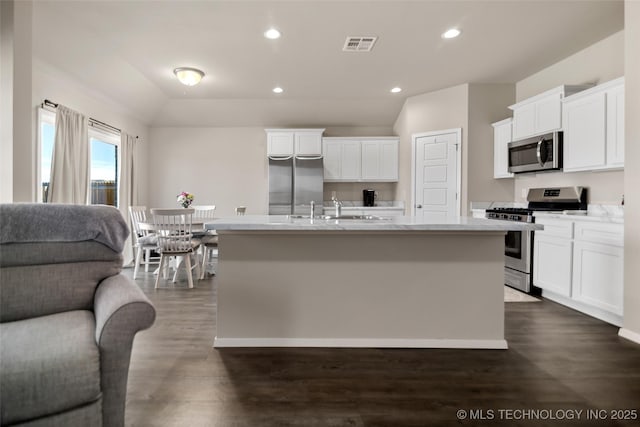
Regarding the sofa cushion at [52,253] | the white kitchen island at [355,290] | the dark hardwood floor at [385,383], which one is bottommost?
the dark hardwood floor at [385,383]

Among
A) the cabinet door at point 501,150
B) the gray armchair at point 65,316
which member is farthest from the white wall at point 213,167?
the gray armchair at point 65,316

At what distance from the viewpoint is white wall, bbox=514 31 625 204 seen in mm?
3324

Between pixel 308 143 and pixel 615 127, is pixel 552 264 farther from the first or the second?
pixel 308 143

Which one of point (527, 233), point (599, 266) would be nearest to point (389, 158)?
point (527, 233)

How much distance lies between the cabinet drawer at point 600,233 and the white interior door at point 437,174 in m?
1.83

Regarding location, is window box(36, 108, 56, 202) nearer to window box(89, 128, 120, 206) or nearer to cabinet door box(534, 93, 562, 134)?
window box(89, 128, 120, 206)

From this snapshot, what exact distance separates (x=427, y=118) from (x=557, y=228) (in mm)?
2672

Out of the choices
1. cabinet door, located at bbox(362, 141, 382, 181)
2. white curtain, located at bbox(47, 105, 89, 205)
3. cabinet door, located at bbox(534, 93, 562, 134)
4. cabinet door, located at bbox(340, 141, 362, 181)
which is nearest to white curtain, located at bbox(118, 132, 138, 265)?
white curtain, located at bbox(47, 105, 89, 205)

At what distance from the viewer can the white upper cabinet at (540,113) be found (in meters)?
3.58

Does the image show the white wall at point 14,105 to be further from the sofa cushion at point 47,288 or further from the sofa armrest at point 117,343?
the sofa armrest at point 117,343

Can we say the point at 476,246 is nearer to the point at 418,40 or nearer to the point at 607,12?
the point at 418,40

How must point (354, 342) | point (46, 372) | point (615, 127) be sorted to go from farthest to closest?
point (615, 127) < point (354, 342) < point (46, 372)

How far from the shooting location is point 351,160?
20.0 ft

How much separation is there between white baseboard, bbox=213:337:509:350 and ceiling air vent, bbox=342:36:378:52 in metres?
3.06
